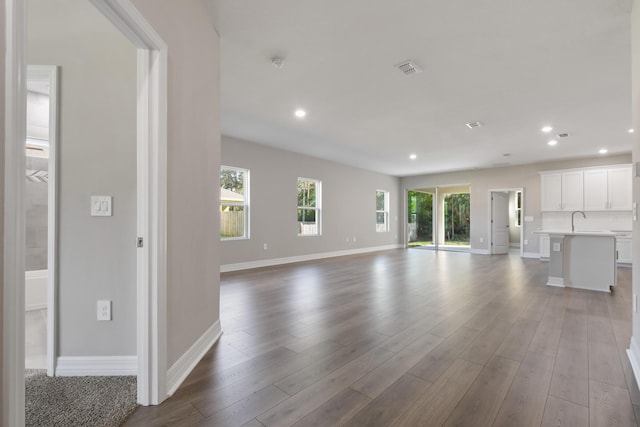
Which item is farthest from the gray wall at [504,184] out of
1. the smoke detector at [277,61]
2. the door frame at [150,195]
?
the door frame at [150,195]

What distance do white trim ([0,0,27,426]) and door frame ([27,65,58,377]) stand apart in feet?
4.43

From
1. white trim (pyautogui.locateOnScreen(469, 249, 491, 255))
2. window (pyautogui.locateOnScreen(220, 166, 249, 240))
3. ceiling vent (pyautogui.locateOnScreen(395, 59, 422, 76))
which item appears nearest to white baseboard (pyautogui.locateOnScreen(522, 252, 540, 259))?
white trim (pyautogui.locateOnScreen(469, 249, 491, 255))

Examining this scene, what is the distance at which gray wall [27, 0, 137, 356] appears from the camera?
6.25 ft

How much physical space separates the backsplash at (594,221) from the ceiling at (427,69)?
2.03 meters

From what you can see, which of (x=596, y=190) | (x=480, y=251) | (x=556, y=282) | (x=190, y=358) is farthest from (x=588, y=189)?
(x=190, y=358)

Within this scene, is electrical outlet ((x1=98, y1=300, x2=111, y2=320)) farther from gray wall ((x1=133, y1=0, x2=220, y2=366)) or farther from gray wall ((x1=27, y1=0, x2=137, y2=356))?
gray wall ((x1=133, y1=0, x2=220, y2=366))

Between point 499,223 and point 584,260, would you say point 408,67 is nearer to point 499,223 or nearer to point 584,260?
point 584,260

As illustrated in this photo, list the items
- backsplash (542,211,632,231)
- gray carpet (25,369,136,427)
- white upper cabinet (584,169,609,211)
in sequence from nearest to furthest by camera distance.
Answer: gray carpet (25,369,136,427) < backsplash (542,211,632,231) < white upper cabinet (584,169,609,211)

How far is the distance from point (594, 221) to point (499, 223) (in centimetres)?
206

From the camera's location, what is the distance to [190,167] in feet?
6.72

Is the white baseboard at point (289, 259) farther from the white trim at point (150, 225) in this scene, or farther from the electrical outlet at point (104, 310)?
the white trim at point (150, 225)

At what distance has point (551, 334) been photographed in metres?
2.58

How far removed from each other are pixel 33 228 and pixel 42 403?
2.03m

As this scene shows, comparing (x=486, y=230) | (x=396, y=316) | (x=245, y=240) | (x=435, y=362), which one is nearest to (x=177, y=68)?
(x=435, y=362)
